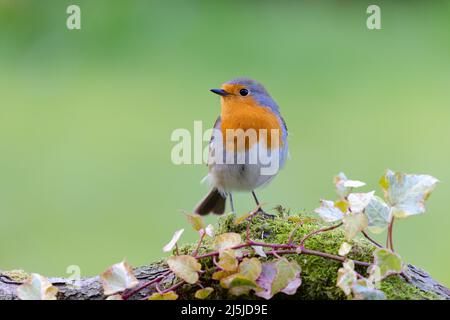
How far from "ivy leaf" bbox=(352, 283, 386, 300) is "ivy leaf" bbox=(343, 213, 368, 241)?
19 cm

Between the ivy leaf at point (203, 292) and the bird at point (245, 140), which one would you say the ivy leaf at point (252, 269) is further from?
the bird at point (245, 140)

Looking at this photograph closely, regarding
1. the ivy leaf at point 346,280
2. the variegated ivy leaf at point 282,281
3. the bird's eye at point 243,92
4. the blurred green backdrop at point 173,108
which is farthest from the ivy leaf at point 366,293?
the blurred green backdrop at point 173,108

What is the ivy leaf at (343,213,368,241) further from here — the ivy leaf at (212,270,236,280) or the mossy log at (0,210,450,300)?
the ivy leaf at (212,270,236,280)

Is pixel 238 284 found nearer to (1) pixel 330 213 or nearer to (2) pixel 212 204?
(1) pixel 330 213

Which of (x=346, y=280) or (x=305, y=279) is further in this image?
(x=305, y=279)

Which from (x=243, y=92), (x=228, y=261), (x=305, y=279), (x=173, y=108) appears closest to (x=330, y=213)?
(x=305, y=279)

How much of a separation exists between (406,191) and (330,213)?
0.21 m

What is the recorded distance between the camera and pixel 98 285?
187 centimetres

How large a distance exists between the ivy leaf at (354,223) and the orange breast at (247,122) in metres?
1.67

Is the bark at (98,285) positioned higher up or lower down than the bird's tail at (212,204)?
higher up

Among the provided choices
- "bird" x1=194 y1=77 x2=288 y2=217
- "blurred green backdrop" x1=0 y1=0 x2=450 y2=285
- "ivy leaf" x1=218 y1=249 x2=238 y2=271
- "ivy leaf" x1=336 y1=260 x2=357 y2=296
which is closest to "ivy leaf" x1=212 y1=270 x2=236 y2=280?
"ivy leaf" x1=218 y1=249 x2=238 y2=271

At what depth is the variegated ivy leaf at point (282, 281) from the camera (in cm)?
160

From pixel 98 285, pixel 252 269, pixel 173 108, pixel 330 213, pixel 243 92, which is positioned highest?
pixel 243 92

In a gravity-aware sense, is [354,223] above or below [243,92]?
below
